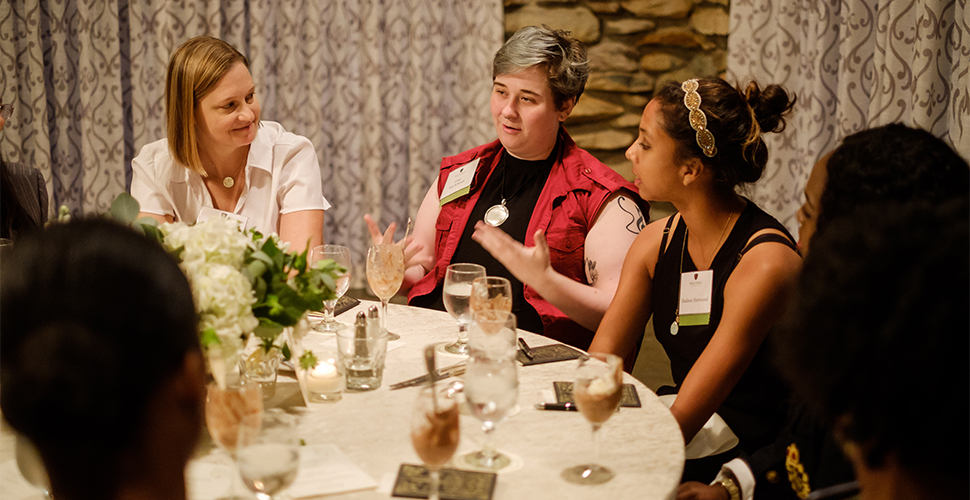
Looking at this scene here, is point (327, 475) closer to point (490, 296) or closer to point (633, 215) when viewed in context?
point (490, 296)

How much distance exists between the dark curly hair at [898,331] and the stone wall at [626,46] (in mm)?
3636

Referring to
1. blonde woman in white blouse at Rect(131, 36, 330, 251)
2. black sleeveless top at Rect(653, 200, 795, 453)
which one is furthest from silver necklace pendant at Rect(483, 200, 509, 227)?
black sleeveless top at Rect(653, 200, 795, 453)

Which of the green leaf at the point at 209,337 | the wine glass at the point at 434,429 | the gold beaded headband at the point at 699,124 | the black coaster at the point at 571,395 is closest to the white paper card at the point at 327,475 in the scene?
the wine glass at the point at 434,429

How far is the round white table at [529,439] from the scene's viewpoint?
111cm

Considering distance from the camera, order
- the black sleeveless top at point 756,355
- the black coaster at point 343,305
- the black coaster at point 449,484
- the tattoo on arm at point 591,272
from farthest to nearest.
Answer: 1. the tattoo on arm at point 591,272
2. the black coaster at point 343,305
3. the black sleeveless top at point 756,355
4. the black coaster at point 449,484

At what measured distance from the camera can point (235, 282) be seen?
3.90ft

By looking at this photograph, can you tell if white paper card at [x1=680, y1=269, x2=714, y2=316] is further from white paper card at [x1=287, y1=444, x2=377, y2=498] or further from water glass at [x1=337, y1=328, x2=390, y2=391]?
white paper card at [x1=287, y1=444, x2=377, y2=498]

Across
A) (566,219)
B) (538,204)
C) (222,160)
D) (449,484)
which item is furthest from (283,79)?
(449,484)

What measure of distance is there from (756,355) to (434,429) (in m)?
1.00

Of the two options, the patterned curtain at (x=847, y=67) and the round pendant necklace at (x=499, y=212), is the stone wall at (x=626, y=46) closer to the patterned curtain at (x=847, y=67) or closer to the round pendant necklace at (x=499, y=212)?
the patterned curtain at (x=847, y=67)

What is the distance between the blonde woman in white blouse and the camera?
2395mm

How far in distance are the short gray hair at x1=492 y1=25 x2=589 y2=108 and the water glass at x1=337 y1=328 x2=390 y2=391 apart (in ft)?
3.99

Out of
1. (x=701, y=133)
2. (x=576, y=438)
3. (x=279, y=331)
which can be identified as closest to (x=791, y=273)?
(x=701, y=133)

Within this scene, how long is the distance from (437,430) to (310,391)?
17.7 inches
